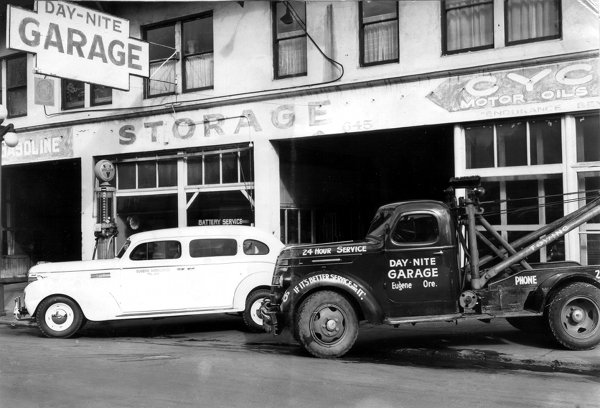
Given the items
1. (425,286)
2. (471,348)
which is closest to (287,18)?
(425,286)

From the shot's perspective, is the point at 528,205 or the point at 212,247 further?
the point at 528,205

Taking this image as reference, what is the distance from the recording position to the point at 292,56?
1598cm

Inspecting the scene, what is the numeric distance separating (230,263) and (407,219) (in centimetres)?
395

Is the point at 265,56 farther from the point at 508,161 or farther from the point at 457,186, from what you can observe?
the point at 457,186

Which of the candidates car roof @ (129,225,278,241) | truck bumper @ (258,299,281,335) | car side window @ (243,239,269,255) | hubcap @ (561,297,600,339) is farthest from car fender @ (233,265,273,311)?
hubcap @ (561,297,600,339)

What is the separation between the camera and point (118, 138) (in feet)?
60.7

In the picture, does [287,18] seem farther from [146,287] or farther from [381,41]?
[146,287]

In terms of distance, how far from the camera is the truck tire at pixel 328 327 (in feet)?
29.8

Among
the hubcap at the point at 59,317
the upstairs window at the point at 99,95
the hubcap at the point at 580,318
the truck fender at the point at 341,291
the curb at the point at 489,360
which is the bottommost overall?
the curb at the point at 489,360

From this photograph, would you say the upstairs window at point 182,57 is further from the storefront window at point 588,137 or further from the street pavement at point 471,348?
the storefront window at point 588,137

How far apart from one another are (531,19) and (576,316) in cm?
638

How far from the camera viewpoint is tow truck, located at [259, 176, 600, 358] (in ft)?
29.8

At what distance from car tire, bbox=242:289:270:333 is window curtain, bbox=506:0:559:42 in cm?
688

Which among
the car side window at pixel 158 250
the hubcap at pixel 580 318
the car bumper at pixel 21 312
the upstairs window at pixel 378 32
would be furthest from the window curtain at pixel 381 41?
the car bumper at pixel 21 312
